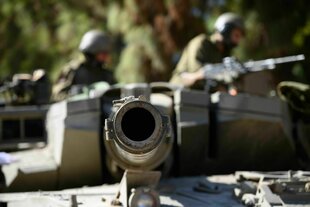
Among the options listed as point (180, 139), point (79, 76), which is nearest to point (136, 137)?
point (180, 139)

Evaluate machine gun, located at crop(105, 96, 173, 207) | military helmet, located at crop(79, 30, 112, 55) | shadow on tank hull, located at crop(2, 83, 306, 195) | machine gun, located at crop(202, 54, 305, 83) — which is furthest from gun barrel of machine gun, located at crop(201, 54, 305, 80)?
machine gun, located at crop(105, 96, 173, 207)

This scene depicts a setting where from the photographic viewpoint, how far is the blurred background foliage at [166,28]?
558 inches

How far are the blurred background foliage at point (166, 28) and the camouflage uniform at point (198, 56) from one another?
5576 millimetres

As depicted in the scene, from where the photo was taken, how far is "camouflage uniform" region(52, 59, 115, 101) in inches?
336

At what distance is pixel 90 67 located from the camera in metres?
9.04

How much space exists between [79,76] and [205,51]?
1534 mm

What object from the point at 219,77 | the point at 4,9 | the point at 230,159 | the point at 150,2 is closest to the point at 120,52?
the point at 150,2

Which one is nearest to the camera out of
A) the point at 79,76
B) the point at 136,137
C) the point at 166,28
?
the point at 136,137

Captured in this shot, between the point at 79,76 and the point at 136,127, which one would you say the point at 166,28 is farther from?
the point at 136,127

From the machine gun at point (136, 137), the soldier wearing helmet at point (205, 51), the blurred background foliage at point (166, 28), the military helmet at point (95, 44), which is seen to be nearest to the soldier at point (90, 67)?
the military helmet at point (95, 44)

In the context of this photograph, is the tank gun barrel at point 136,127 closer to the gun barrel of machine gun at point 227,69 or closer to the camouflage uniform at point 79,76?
the gun barrel of machine gun at point 227,69

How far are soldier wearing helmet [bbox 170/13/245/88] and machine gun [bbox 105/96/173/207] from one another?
296 cm

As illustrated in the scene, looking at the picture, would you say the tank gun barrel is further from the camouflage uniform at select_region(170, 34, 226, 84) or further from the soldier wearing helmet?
the camouflage uniform at select_region(170, 34, 226, 84)

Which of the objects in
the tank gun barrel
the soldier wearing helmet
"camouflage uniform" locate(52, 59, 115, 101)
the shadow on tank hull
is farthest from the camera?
"camouflage uniform" locate(52, 59, 115, 101)
